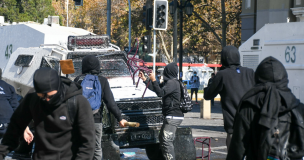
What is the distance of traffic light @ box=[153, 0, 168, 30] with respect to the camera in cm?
1350

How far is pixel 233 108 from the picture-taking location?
5.57 m

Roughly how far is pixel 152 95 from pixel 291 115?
456 cm

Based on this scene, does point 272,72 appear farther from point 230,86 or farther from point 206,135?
point 206,135

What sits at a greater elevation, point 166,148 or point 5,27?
point 5,27

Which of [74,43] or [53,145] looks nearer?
[53,145]

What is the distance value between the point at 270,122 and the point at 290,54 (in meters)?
6.48

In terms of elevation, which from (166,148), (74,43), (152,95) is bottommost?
(166,148)

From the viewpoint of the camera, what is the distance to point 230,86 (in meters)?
5.59

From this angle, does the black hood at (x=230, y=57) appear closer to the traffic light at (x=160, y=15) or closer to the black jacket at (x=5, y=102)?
the black jacket at (x=5, y=102)

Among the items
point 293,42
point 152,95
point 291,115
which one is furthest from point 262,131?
point 293,42

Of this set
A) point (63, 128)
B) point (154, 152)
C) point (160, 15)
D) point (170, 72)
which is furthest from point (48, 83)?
point (160, 15)

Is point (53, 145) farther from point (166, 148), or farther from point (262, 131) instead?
point (166, 148)

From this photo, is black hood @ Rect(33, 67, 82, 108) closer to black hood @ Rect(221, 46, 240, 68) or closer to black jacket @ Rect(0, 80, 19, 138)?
black hood @ Rect(221, 46, 240, 68)

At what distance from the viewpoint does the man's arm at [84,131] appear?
368 cm
